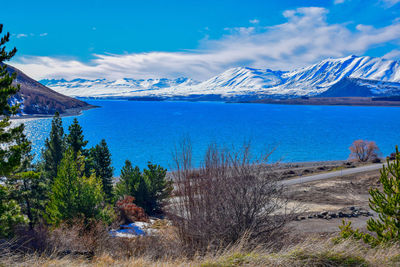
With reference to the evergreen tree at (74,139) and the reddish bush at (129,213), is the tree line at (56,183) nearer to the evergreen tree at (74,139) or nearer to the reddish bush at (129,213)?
the evergreen tree at (74,139)

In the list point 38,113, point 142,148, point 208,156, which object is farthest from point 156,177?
point 38,113

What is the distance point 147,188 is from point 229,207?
2198cm

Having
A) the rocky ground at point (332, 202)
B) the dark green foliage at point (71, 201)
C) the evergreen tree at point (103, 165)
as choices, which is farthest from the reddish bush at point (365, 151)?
the dark green foliage at point (71, 201)

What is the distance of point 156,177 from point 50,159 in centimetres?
1054

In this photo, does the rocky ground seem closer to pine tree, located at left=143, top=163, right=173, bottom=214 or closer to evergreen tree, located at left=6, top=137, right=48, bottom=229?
pine tree, located at left=143, top=163, right=173, bottom=214

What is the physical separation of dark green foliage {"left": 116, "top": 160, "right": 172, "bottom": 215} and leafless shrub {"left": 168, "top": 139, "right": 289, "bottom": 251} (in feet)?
67.0

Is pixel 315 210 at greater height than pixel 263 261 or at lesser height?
lesser

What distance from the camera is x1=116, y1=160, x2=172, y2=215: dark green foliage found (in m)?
29.1

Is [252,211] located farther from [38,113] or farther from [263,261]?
[38,113]

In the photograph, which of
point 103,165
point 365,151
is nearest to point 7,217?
point 103,165

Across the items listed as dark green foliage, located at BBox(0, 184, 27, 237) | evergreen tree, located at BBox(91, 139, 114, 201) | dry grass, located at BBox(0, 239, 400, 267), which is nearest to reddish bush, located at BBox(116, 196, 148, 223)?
evergreen tree, located at BBox(91, 139, 114, 201)

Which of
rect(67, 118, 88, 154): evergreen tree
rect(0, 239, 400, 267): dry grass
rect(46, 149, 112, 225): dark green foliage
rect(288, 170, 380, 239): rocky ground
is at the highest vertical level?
rect(67, 118, 88, 154): evergreen tree

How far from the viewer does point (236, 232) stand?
27.8 feet

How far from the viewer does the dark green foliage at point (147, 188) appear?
29.1 m
